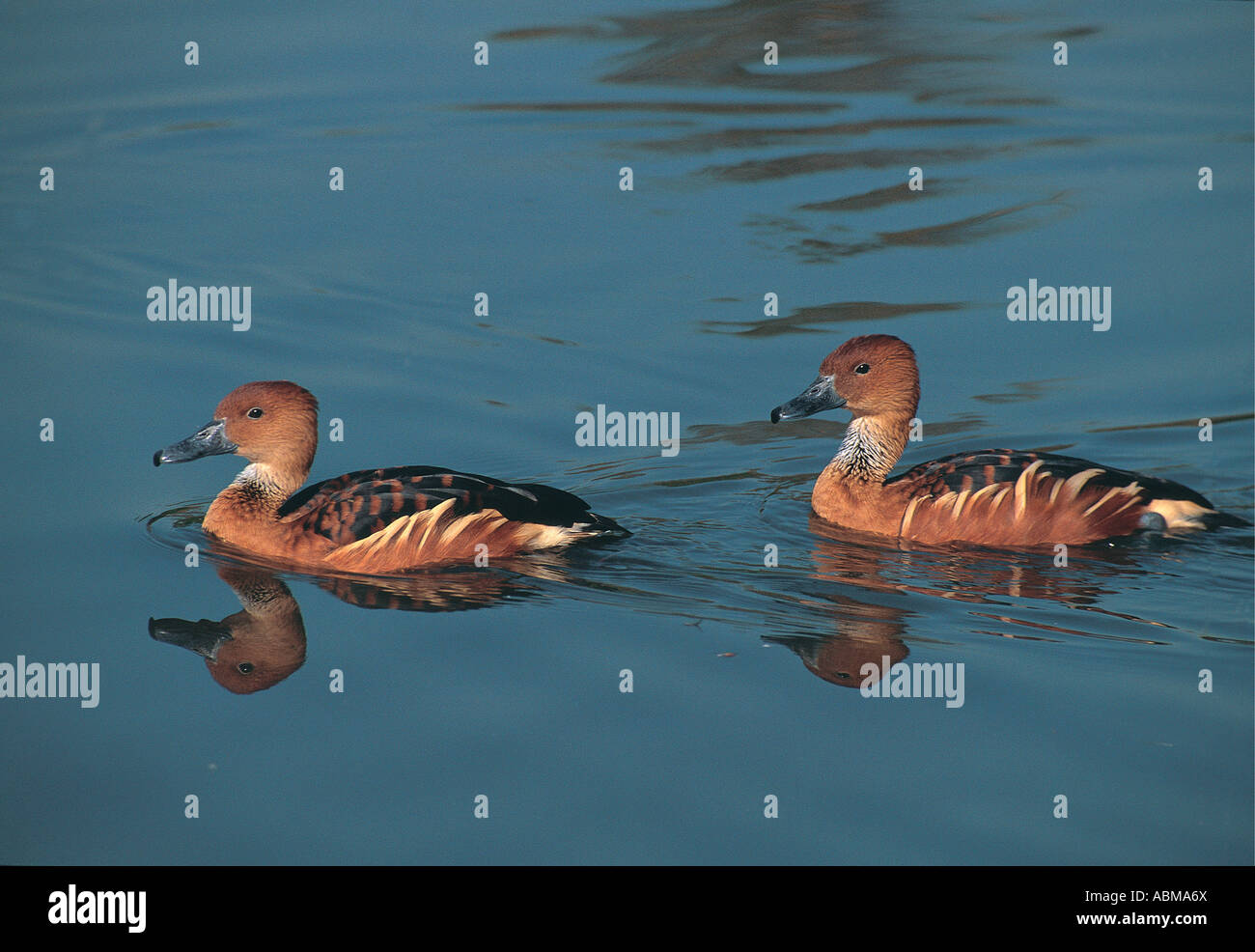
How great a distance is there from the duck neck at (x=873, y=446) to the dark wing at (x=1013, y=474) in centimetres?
59

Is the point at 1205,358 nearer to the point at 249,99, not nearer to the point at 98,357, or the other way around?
the point at 98,357

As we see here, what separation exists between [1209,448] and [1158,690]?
3965 millimetres

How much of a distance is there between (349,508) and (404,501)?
0.32 meters

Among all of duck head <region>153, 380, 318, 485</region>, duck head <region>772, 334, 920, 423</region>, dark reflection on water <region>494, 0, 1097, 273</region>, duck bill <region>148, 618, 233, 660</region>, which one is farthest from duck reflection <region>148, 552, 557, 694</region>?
dark reflection on water <region>494, 0, 1097, 273</region>

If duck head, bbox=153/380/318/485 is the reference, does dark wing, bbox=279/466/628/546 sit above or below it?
below

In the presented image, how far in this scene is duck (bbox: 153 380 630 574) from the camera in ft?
29.6

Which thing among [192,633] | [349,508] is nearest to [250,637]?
[192,633]

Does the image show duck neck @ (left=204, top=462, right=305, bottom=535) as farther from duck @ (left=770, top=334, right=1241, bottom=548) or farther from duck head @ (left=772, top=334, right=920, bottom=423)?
duck @ (left=770, top=334, right=1241, bottom=548)

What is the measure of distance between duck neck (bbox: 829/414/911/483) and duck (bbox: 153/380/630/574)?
1.64 m

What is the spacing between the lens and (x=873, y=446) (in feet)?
34.0

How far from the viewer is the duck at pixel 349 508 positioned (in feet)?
29.6

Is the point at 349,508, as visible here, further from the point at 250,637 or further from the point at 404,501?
the point at 250,637

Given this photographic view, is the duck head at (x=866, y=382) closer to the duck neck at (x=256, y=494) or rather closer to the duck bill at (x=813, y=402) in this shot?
the duck bill at (x=813, y=402)

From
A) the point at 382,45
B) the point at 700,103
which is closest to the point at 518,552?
the point at 700,103
